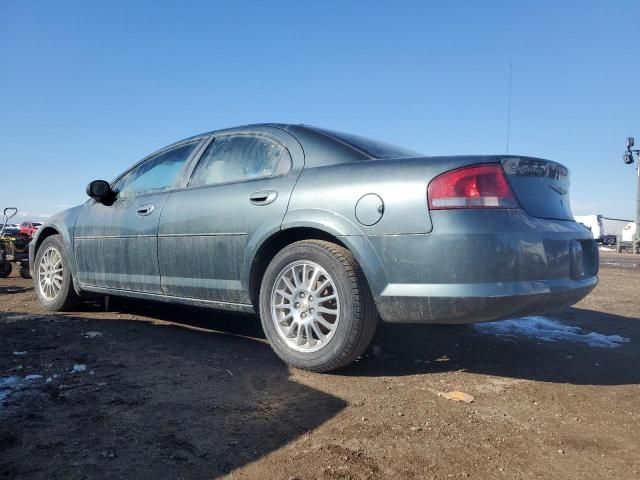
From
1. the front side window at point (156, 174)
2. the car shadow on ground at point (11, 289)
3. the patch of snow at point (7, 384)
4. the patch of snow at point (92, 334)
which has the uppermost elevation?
the front side window at point (156, 174)

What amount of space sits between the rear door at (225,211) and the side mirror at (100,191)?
0.99 meters

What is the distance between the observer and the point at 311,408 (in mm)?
2455

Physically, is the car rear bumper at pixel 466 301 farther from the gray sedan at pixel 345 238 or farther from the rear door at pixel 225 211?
the rear door at pixel 225 211

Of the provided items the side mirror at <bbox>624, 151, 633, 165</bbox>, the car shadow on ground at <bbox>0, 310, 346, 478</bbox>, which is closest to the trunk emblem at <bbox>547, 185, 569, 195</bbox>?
the car shadow on ground at <bbox>0, 310, 346, 478</bbox>

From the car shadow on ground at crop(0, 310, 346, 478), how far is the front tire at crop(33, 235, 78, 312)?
1071mm

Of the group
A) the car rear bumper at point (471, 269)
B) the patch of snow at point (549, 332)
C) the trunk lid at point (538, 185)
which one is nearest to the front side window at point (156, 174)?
the car rear bumper at point (471, 269)

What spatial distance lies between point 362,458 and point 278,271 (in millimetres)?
1479

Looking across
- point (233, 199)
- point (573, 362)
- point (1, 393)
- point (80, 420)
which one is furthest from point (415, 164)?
point (1, 393)

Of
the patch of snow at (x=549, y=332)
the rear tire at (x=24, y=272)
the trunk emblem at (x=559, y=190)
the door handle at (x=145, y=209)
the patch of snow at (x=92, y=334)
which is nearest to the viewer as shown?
the trunk emblem at (x=559, y=190)

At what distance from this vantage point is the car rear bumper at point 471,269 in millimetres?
2605

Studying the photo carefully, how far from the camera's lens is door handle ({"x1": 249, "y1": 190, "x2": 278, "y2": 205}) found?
3.31 m

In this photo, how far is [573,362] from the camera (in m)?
3.38

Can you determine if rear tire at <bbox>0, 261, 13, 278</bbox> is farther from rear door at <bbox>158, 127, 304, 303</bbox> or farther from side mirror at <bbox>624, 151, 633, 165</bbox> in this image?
side mirror at <bbox>624, 151, 633, 165</bbox>

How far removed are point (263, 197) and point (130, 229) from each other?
4.99 ft
